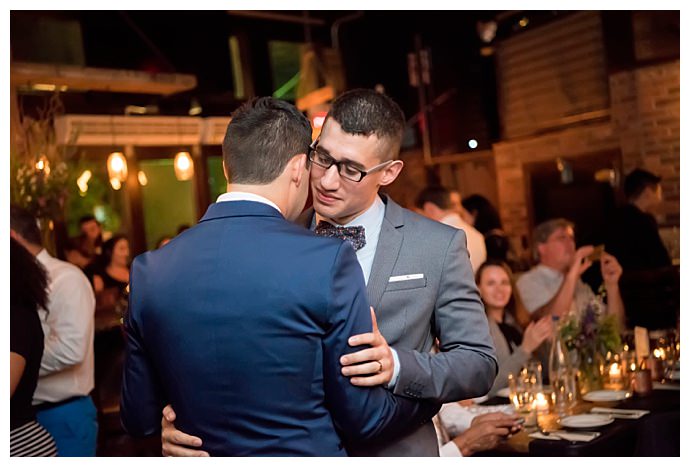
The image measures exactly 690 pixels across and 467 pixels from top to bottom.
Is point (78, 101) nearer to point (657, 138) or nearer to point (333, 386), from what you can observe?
point (657, 138)

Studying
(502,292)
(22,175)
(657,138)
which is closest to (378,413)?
(502,292)

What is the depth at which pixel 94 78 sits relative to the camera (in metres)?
7.29

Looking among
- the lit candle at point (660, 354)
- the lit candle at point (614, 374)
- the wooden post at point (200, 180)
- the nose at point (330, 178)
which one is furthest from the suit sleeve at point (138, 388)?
the wooden post at point (200, 180)

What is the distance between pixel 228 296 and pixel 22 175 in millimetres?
3769

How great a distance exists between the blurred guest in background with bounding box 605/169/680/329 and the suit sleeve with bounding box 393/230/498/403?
406 cm

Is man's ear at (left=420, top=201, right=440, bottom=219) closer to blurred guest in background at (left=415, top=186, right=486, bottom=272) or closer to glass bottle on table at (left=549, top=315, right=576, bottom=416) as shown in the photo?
blurred guest in background at (left=415, top=186, right=486, bottom=272)

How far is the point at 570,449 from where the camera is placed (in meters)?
3.18

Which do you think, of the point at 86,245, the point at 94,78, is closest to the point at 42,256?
the point at 94,78

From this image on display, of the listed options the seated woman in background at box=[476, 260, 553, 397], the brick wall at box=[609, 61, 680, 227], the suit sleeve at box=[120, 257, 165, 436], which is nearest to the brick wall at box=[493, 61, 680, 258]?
the brick wall at box=[609, 61, 680, 227]

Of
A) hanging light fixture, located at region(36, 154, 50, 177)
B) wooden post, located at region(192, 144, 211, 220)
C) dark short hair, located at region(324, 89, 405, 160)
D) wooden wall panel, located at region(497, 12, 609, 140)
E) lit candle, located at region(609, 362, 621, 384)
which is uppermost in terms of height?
wooden wall panel, located at region(497, 12, 609, 140)

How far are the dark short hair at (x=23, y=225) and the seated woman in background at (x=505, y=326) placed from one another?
2.21m

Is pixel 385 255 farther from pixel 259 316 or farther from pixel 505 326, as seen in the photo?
pixel 505 326

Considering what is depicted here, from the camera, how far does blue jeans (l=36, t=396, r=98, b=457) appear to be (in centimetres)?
384

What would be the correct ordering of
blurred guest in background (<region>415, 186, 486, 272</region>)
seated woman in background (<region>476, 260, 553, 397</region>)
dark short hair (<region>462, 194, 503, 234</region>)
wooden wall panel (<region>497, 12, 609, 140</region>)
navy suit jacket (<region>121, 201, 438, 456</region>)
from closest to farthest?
navy suit jacket (<region>121, 201, 438, 456</region>)
seated woman in background (<region>476, 260, 553, 397</region>)
blurred guest in background (<region>415, 186, 486, 272</region>)
dark short hair (<region>462, 194, 503, 234</region>)
wooden wall panel (<region>497, 12, 609, 140</region>)
